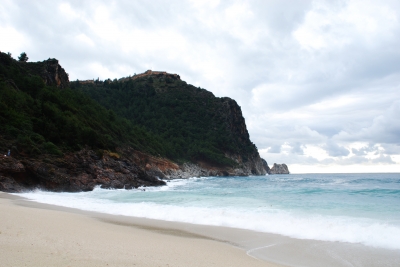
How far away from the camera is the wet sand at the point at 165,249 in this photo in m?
4.13

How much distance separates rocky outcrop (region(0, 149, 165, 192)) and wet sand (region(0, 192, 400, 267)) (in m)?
13.5

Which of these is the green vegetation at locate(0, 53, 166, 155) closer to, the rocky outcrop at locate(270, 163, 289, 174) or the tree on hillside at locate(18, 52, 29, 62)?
the tree on hillside at locate(18, 52, 29, 62)

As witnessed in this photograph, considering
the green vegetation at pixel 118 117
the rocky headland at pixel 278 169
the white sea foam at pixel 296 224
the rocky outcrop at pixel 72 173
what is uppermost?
the green vegetation at pixel 118 117

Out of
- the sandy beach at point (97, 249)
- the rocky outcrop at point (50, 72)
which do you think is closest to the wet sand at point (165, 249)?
the sandy beach at point (97, 249)

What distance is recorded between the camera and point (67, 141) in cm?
2778

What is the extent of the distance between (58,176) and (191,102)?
293 ft

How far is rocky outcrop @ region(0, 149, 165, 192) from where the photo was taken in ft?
59.2

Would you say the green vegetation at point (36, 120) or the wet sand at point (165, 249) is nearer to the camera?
the wet sand at point (165, 249)

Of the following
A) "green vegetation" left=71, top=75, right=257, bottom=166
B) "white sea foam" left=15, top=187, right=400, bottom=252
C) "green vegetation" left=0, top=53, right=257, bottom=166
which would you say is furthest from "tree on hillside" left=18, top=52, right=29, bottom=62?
"white sea foam" left=15, top=187, right=400, bottom=252

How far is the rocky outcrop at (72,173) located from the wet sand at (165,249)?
530 inches

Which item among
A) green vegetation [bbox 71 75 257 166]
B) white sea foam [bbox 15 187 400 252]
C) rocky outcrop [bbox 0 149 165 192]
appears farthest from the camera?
green vegetation [bbox 71 75 257 166]

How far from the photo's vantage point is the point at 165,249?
5.39 meters

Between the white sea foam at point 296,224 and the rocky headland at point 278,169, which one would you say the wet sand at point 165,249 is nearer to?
the white sea foam at point 296,224

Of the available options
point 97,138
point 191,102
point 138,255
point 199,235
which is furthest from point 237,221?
point 191,102
